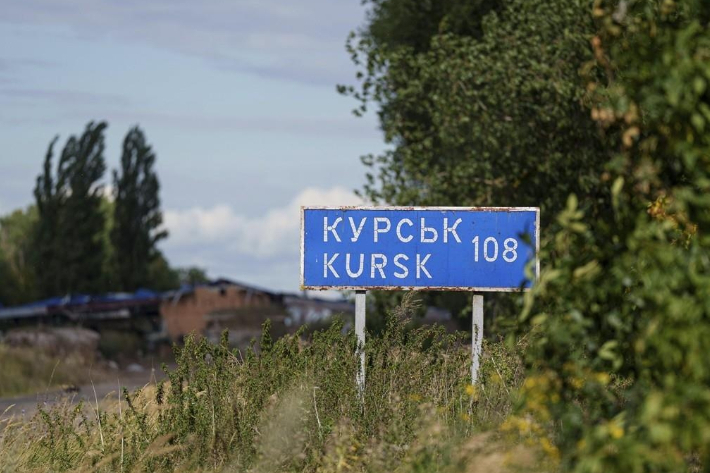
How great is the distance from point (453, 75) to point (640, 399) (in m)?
17.0

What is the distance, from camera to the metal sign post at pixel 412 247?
12.2 m

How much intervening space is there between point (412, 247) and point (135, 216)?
187ft

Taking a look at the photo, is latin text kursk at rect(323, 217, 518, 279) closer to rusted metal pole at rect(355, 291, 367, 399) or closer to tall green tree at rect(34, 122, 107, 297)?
rusted metal pole at rect(355, 291, 367, 399)

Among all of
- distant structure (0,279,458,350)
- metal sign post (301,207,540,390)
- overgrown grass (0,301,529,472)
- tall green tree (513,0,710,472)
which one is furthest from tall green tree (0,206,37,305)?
tall green tree (513,0,710,472)

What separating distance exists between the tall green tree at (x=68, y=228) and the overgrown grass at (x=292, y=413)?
2017 inches

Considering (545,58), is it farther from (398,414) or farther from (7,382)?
(7,382)

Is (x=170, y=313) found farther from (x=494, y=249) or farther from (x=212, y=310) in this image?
(x=494, y=249)

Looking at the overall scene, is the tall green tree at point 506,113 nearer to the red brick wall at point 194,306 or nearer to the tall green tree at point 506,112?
the tall green tree at point 506,112

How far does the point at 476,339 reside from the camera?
39.0 ft

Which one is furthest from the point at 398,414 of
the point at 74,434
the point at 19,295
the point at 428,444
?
the point at 19,295

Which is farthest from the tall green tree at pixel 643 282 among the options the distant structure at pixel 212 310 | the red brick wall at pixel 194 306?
the red brick wall at pixel 194 306

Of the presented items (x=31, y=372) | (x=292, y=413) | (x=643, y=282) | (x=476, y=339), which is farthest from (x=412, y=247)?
(x=31, y=372)

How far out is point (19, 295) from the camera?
70938mm

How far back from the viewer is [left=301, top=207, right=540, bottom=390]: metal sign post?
12188mm
